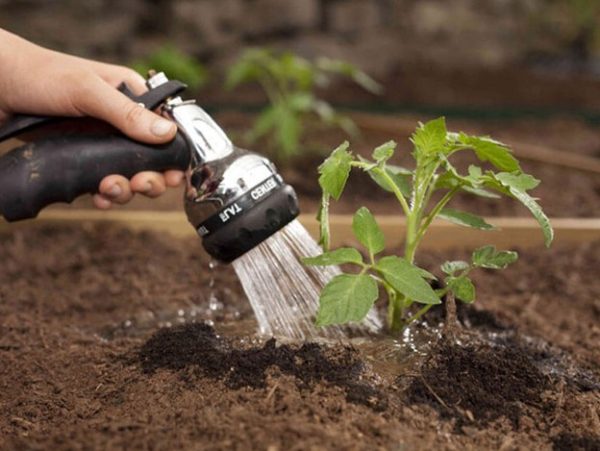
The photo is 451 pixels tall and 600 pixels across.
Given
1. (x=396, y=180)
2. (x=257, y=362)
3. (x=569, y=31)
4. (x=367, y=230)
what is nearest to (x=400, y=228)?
(x=396, y=180)

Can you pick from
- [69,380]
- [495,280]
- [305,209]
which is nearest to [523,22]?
[305,209]

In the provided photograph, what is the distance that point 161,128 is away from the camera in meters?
1.34

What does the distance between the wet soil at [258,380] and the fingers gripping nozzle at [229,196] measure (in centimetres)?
16

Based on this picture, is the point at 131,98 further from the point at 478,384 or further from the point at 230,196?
the point at 478,384

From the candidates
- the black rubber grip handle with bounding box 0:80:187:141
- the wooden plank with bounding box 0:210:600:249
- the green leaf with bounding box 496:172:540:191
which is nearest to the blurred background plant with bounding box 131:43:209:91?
the wooden plank with bounding box 0:210:600:249

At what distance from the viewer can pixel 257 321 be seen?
4.84ft

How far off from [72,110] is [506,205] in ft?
4.55

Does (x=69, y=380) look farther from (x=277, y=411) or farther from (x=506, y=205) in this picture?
(x=506, y=205)

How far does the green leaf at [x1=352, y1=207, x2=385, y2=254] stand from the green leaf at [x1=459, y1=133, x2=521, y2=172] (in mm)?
177

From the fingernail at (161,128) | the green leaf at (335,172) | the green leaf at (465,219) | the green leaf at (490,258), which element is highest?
the fingernail at (161,128)

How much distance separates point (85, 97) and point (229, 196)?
1.11 feet

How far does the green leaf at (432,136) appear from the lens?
1.18m

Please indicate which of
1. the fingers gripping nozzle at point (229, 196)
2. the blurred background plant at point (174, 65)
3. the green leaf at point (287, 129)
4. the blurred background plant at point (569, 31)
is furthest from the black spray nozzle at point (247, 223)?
the blurred background plant at point (569, 31)

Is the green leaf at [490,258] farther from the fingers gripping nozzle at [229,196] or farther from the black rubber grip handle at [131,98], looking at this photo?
the black rubber grip handle at [131,98]
